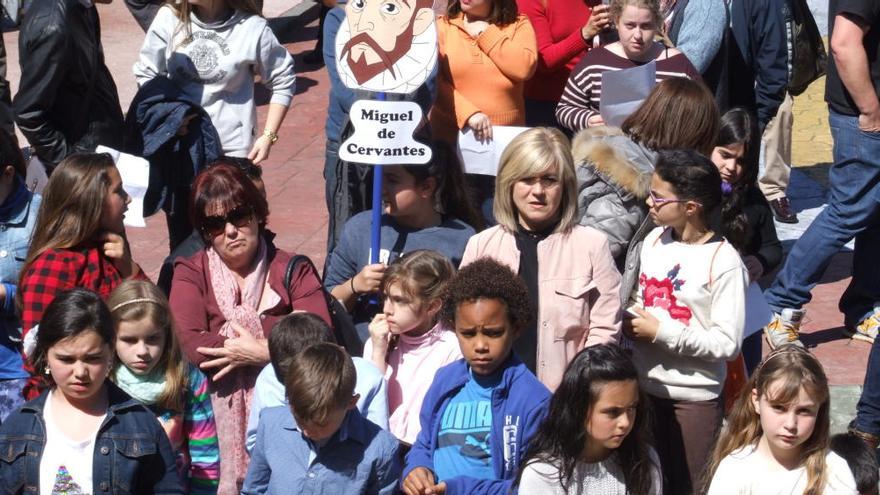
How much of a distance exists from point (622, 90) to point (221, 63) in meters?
1.85

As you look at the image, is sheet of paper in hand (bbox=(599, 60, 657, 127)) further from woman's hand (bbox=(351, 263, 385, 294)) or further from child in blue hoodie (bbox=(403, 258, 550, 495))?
child in blue hoodie (bbox=(403, 258, 550, 495))

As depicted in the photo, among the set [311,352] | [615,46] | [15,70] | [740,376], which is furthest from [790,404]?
[15,70]

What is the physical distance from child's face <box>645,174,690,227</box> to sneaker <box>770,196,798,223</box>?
4.09 m

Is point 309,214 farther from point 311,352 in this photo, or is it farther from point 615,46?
point 311,352

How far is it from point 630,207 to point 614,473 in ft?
4.40

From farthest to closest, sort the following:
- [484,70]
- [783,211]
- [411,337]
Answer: [783,211]
[484,70]
[411,337]

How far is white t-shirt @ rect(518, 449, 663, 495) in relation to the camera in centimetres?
443

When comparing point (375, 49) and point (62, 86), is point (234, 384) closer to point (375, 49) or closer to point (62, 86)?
point (375, 49)

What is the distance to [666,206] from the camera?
16.7 feet

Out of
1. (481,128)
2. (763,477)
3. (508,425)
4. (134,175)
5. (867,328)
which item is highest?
(481,128)

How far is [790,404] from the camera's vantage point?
4492 mm

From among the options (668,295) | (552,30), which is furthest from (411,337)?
(552,30)

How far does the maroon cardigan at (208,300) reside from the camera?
518cm

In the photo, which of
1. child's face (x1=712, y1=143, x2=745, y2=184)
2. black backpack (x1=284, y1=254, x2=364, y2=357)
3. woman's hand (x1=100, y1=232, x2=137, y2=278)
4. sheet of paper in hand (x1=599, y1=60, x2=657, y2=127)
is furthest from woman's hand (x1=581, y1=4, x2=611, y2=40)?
woman's hand (x1=100, y1=232, x2=137, y2=278)
